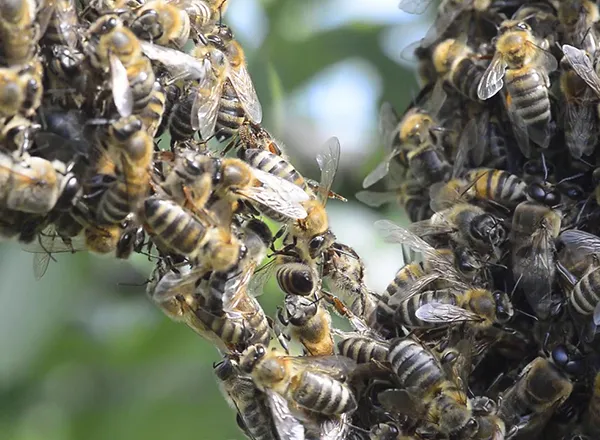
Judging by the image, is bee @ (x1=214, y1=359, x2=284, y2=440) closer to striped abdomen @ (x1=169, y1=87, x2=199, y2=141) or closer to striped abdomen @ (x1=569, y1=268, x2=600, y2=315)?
striped abdomen @ (x1=169, y1=87, x2=199, y2=141)

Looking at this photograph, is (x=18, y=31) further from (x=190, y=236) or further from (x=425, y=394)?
(x=425, y=394)

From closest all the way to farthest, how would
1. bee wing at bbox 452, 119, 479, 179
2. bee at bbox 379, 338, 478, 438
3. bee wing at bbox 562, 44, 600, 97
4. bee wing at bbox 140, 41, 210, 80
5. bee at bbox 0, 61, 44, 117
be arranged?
bee at bbox 0, 61, 44, 117
bee wing at bbox 140, 41, 210, 80
bee at bbox 379, 338, 478, 438
bee wing at bbox 562, 44, 600, 97
bee wing at bbox 452, 119, 479, 179

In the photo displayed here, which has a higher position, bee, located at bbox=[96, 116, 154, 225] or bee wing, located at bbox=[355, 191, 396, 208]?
bee, located at bbox=[96, 116, 154, 225]

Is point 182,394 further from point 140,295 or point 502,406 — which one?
point 502,406

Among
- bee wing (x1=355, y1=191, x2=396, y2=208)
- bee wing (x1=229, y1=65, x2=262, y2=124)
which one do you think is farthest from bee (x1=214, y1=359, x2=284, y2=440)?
bee wing (x1=355, y1=191, x2=396, y2=208)

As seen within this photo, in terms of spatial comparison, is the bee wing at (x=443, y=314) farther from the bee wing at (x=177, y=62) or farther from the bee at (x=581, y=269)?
the bee wing at (x=177, y=62)

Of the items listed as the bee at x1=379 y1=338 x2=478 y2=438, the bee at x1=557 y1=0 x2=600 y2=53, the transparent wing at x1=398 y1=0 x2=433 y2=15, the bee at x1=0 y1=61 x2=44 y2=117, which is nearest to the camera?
the bee at x1=0 y1=61 x2=44 y2=117

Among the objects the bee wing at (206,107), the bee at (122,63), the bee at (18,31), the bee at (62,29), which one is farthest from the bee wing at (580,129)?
the bee at (18,31)
